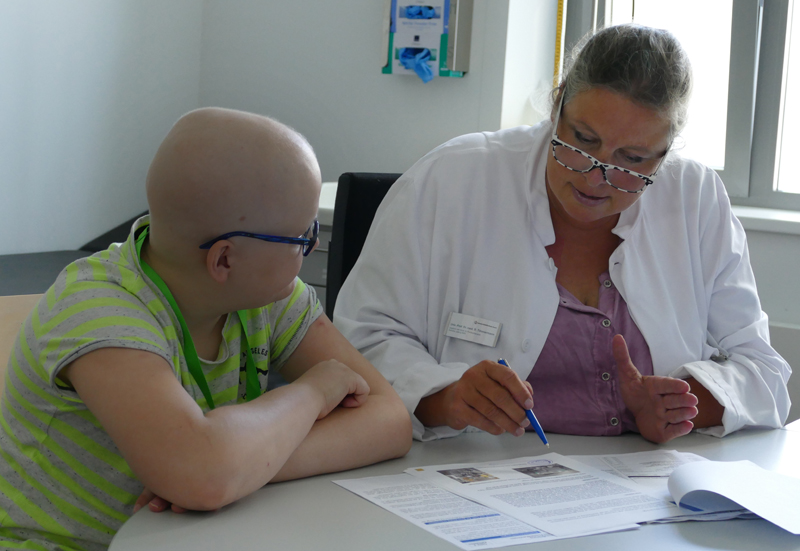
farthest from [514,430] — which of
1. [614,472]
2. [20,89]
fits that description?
[20,89]

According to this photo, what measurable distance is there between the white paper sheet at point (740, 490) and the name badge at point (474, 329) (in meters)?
0.46

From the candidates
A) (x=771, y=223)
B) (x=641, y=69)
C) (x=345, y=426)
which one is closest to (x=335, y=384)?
(x=345, y=426)

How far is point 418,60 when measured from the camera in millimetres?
2941

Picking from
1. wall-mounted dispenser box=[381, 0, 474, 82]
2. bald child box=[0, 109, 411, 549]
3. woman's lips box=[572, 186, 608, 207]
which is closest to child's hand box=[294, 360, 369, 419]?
bald child box=[0, 109, 411, 549]

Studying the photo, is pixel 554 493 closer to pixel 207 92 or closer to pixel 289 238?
pixel 289 238

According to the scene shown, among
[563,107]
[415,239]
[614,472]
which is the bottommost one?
[614,472]

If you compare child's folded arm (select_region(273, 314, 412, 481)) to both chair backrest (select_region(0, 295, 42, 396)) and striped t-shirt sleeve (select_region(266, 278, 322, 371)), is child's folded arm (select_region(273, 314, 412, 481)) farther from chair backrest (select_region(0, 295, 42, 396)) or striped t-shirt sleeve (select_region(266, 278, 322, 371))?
chair backrest (select_region(0, 295, 42, 396))

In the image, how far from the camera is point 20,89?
2.52 m

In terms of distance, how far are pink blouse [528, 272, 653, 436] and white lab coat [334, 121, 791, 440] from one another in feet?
0.07

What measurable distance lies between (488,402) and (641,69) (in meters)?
0.61

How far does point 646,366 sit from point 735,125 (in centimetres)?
181

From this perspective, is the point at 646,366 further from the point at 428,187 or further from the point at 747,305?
the point at 428,187

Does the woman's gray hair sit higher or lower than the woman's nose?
higher

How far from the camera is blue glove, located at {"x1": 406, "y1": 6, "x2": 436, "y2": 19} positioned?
2.90 m
